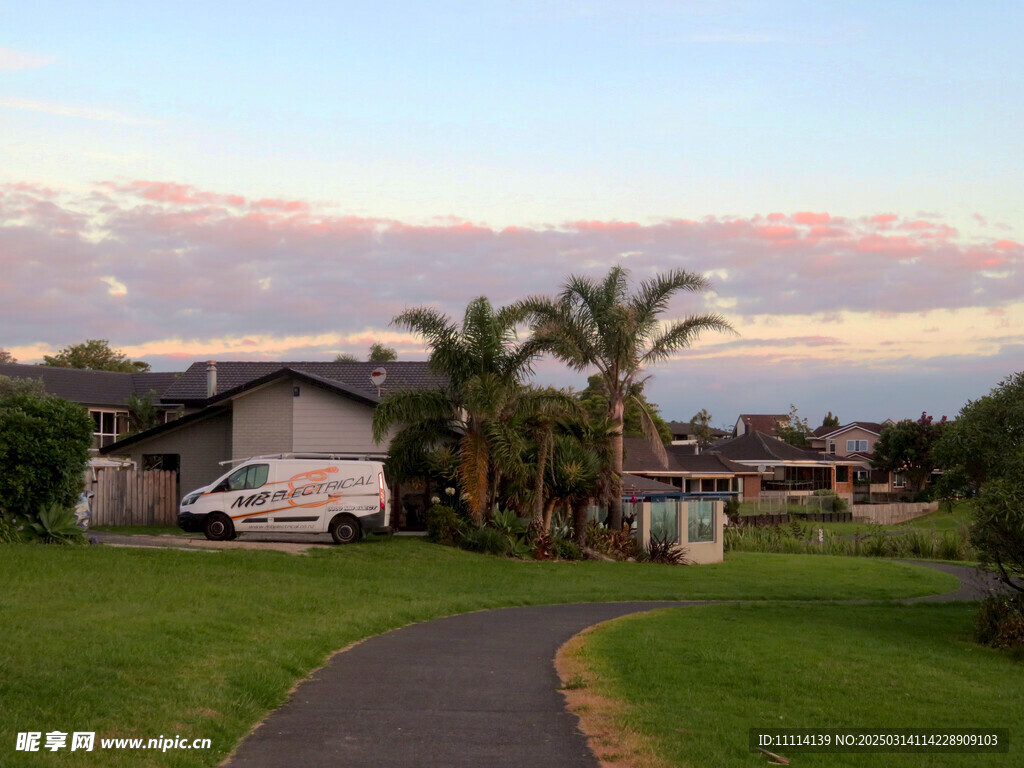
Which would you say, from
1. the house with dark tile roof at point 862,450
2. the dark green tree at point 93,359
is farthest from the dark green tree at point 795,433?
the dark green tree at point 93,359

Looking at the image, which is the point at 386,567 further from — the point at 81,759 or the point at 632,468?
the point at 632,468

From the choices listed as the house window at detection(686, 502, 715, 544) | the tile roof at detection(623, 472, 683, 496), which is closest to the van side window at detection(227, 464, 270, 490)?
the house window at detection(686, 502, 715, 544)

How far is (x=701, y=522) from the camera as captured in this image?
3569cm

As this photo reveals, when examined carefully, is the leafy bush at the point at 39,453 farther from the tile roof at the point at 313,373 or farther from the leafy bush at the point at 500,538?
the tile roof at the point at 313,373

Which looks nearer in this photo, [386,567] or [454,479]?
[386,567]

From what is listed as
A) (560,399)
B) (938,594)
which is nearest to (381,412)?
(560,399)

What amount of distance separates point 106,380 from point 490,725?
60.6 metres

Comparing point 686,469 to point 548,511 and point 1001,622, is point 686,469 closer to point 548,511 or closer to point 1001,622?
point 548,511

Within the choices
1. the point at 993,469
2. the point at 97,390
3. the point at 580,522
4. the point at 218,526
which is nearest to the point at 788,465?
the point at 97,390

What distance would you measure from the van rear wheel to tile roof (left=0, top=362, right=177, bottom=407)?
114ft

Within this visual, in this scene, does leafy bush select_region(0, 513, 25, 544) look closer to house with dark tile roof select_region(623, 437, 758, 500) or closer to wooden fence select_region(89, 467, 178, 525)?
wooden fence select_region(89, 467, 178, 525)

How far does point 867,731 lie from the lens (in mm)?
9195

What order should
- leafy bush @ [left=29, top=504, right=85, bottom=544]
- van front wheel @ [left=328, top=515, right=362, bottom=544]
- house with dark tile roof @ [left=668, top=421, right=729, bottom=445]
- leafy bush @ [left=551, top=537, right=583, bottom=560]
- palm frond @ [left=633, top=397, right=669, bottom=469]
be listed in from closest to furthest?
leafy bush @ [left=29, top=504, right=85, bottom=544] → van front wheel @ [left=328, top=515, right=362, bottom=544] → leafy bush @ [left=551, top=537, right=583, bottom=560] → palm frond @ [left=633, top=397, right=669, bottom=469] → house with dark tile roof @ [left=668, top=421, right=729, bottom=445]

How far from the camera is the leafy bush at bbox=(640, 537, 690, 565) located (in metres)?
33.2
